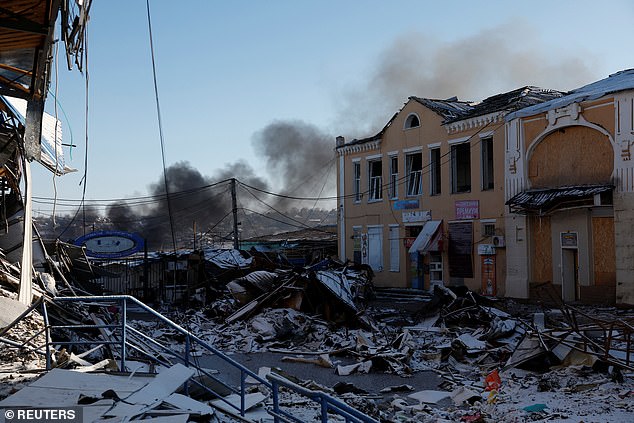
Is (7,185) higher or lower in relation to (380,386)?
higher

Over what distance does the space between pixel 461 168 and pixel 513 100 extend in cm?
471

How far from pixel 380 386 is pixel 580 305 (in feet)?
41.4

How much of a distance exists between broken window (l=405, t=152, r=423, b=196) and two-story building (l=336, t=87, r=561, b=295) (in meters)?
0.05

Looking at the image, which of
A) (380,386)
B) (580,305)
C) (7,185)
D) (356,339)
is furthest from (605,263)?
(7,185)

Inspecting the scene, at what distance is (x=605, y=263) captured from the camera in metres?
23.3

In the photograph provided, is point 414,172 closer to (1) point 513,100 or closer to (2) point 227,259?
(1) point 513,100

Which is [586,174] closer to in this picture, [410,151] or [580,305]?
[580,305]

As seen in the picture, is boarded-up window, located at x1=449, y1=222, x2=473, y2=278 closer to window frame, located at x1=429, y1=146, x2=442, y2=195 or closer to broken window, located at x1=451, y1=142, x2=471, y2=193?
broken window, located at x1=451, y1=142, x2=471, y2=193

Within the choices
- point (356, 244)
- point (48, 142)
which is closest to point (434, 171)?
point (356, 244)

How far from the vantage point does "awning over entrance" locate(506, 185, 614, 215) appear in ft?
75.3

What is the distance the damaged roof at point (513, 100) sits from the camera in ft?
89.9

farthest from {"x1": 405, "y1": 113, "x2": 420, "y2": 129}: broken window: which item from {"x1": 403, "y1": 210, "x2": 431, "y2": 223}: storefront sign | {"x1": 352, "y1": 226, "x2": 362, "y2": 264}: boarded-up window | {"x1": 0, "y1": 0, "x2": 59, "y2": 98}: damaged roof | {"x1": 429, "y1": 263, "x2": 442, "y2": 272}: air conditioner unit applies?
{"x1": 0, "y1": 0, "x2": 59, "y2": 98}: damaged roof

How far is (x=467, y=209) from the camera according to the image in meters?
29.4

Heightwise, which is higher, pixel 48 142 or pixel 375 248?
pixel 48 142
